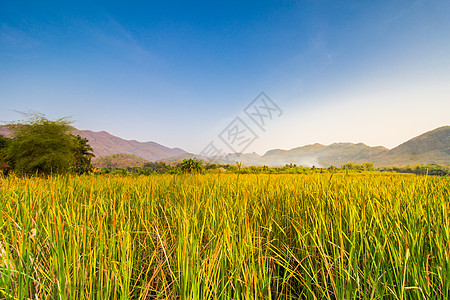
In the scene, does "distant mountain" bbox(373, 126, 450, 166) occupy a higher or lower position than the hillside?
higher

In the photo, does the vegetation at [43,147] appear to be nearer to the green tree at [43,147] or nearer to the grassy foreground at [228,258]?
the green tree at [43,147]

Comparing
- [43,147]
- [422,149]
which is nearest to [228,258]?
[43,147]

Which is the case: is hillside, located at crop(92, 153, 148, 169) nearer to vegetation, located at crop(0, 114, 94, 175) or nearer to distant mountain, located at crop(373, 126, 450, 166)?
vegetation, located at crop(0, 114, 94, 175)

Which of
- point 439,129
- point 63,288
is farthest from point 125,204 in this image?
point 439,129

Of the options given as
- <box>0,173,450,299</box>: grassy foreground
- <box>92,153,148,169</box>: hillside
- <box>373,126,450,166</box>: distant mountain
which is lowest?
<box>0,173,450,299</box>: grassy foreground

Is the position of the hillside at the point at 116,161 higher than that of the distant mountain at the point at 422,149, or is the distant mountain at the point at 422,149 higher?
the distant mountain at the point at 422,149

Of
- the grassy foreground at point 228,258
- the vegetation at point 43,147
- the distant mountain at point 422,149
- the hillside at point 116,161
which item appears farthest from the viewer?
the distant mountain at point 422,149

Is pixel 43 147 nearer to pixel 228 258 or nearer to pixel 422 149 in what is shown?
pixel 228 258

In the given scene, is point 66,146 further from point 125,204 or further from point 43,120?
point 125,204

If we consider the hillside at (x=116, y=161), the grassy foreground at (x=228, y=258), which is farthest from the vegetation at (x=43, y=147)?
the grassy foreground at (x=228, y=258)

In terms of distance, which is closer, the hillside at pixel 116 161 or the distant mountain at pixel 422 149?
the hillside at pixel 116 161

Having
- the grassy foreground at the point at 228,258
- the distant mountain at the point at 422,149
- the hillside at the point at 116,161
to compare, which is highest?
the distant mountain at the point at 422,149

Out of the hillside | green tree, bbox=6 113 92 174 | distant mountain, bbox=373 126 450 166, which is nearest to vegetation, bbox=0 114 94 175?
green tree, bbox=6 113 92 174

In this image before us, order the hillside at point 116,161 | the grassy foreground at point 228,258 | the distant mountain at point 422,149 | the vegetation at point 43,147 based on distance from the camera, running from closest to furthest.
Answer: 1. the grassy foreground at point 228,258
2. the vegetation at point 43,147
3. the hillside at point 116,161
4. the distant mountain at point 422,149
